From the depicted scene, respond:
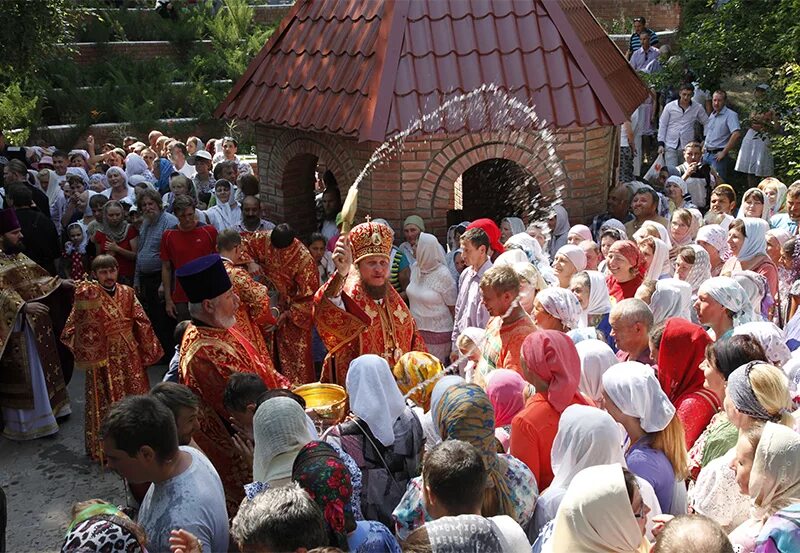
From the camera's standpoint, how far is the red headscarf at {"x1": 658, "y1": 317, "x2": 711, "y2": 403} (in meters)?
4.76

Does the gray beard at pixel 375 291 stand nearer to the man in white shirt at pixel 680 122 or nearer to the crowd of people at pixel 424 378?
the crowd of people at pixel 424 378

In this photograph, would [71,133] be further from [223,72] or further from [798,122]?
[798,122]

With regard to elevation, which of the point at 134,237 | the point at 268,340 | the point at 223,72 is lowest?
the point at 268,340

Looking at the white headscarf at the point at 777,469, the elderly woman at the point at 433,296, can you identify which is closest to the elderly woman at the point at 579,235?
the elderly woman at the point at 433,296

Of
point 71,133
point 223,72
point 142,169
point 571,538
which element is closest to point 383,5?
point 142,169

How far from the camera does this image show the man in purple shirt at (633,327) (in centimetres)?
529

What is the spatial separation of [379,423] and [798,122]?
8.27m

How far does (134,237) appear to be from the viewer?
8.81 m

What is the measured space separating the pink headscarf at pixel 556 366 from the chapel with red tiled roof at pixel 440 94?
4051 millimetres

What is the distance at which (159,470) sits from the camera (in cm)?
359

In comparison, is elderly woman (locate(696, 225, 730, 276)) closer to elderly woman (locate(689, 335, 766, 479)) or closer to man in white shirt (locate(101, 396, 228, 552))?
elderly woman (locate(689, 335, 766, 479))

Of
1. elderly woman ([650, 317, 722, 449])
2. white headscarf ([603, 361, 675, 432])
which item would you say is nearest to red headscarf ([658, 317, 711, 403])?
elderly woman ([650, 317, 722, 449])

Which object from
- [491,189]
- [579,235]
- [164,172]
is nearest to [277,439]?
[579,235]

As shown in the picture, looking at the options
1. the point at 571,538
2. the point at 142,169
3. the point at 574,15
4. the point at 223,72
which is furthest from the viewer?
the point at 223,72
